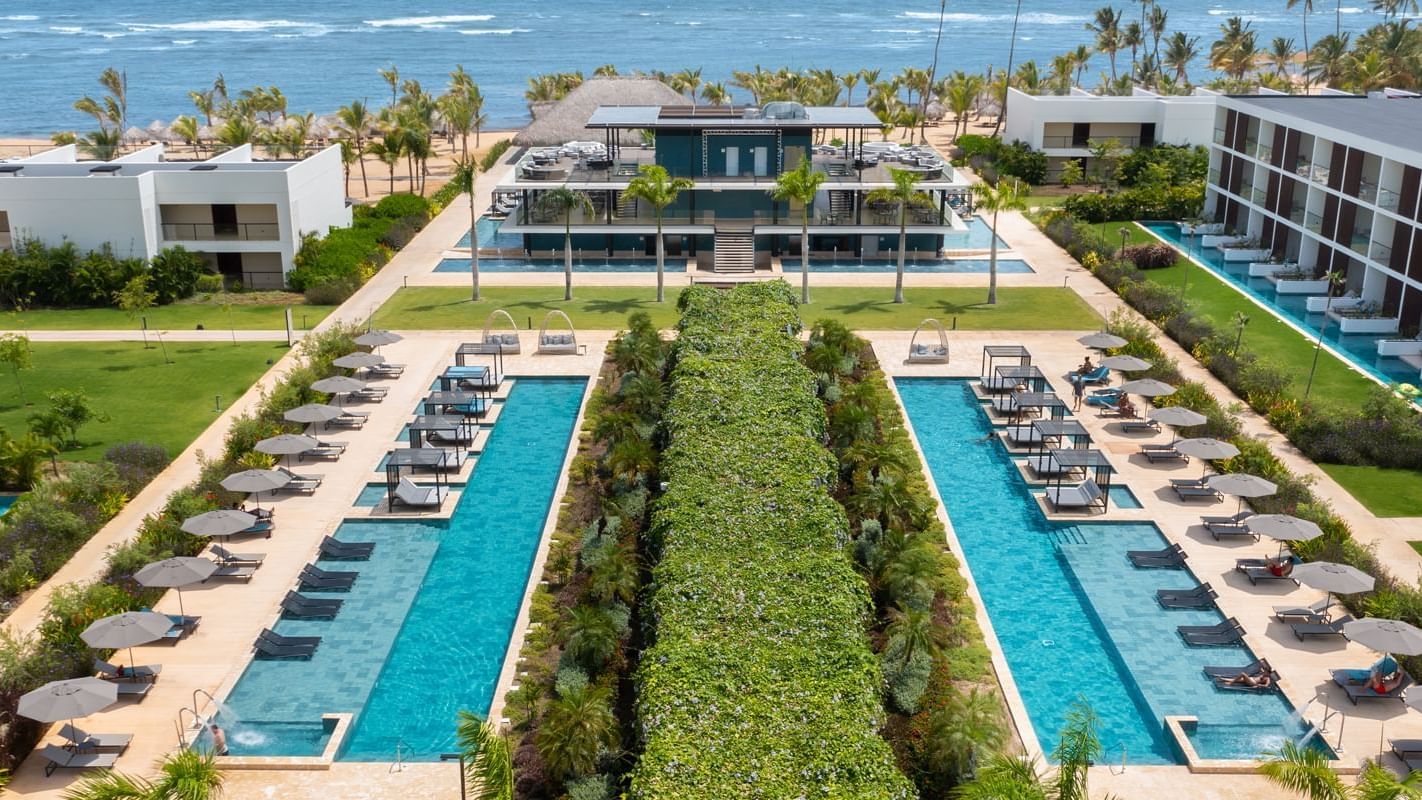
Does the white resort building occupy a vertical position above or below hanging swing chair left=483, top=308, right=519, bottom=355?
above

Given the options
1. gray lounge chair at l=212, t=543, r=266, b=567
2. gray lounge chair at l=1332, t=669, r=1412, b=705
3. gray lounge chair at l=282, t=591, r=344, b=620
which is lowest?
gray lounge chair at l=282, t=591, r=344, b=620

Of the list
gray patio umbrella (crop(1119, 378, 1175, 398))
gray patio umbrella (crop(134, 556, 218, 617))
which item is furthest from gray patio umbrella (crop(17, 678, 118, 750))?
gray patio umbrella (crop(1119, 378, 1175, 398))

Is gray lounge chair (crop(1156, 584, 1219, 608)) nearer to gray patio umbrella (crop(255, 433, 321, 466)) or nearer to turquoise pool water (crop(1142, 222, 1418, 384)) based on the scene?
turquoise pool water (crop(1142, 222, 1418, 384))

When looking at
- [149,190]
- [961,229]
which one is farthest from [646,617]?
[961,229]

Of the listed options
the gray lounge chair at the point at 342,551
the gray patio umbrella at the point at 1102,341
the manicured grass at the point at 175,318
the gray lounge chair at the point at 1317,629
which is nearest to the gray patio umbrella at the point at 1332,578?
the gray lounge chair at the point at 1317,629

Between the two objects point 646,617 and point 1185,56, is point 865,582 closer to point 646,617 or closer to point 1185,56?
point 646,617

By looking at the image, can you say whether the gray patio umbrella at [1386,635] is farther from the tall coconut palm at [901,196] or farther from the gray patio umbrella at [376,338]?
the gray patio umbrella at [376,338]
